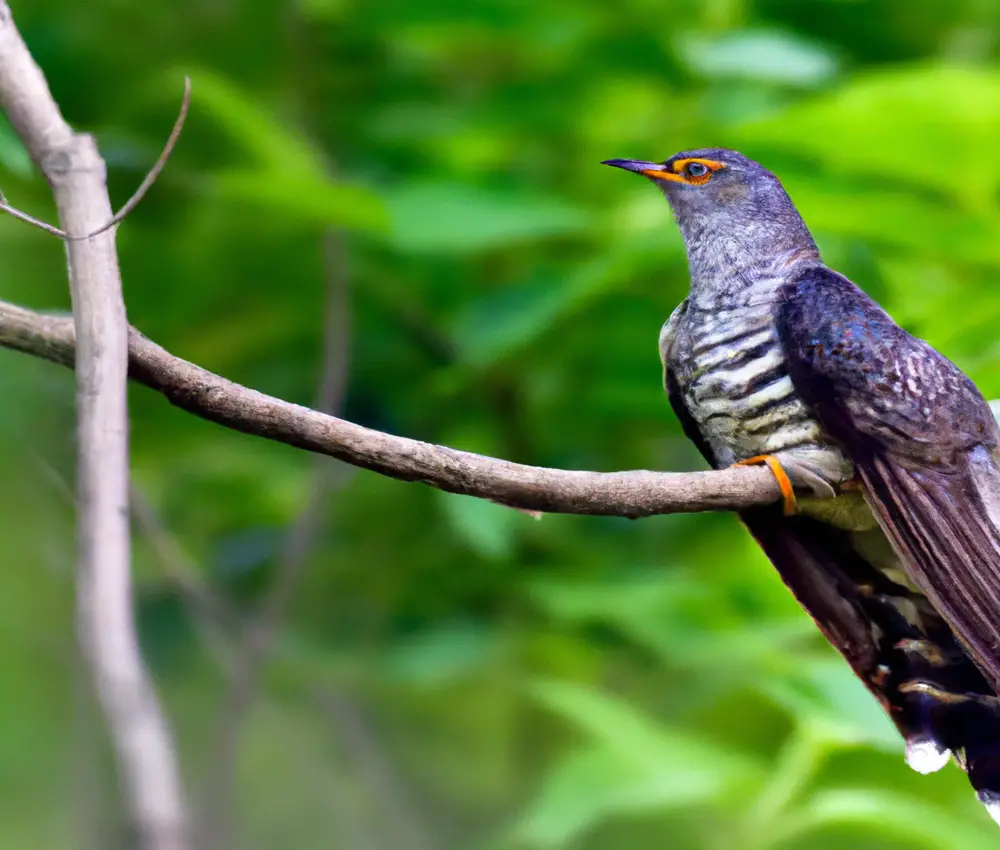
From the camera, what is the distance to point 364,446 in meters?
0.97

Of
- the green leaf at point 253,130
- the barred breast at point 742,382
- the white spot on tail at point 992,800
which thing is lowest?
the white spot on tail at point 992,800

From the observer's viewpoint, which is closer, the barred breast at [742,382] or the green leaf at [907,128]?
the barred breast at [742,382]

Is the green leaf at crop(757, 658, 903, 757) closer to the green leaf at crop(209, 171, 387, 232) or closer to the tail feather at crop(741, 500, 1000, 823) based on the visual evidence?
the tail feather at crop(741, 500, 1000, 823)

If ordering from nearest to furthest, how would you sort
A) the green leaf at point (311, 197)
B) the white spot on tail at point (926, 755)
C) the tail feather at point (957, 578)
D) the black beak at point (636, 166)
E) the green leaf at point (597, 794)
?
the tail feather at point (957, 578) < the white spot on tail at point (926, 755) < the black beak at point (636, 166) < the green leaf at point (597, 794) < the green leaf at point (311, 197)

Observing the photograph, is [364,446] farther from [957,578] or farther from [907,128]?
[907,128]

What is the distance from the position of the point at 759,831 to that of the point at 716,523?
64 cm

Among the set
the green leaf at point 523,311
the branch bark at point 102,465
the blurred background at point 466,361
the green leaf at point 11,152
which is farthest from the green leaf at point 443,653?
the branch bark at point 102,465

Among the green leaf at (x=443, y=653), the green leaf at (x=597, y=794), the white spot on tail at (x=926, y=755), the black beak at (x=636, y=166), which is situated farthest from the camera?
the green leaf at (x=443, y=653)

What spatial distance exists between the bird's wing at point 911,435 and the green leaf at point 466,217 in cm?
53

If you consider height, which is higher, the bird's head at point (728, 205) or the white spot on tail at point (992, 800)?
the bird's head at point (728, 205)

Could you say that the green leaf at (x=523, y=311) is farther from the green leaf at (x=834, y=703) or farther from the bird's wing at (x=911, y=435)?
the green leaf at (x=834, y=703)

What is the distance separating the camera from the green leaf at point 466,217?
1.83 m

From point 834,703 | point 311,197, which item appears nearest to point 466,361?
point 311,197

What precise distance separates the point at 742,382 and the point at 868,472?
0.20 metres
